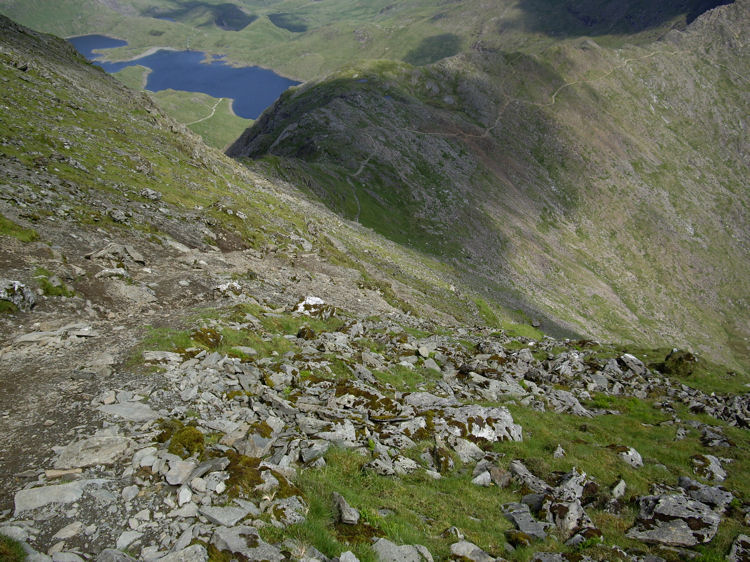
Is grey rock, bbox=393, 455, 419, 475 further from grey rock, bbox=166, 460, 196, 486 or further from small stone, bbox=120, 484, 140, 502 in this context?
small stone, bbox=120, 484, 140, 502

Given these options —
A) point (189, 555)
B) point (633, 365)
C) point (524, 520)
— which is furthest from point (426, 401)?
point (633, 365)

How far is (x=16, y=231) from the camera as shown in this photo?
24.3m

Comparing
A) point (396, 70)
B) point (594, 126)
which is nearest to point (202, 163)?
point (396, 70)

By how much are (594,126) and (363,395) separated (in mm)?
180804

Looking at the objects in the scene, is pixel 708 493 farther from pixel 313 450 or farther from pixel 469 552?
pixel 313 450

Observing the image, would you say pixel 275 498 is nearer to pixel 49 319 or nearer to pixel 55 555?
pixel 55 555

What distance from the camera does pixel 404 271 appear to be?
6206 centimetres

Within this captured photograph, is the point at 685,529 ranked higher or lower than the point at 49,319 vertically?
higher

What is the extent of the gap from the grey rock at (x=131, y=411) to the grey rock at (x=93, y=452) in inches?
49.2

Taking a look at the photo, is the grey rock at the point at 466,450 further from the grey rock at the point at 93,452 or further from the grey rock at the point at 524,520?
the grey rock at the point at 93,452

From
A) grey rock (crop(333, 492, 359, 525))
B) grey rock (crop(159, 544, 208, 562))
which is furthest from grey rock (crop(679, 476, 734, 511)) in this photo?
grey rock (crop(159, 544, 208, 562))

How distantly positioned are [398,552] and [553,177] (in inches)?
5852

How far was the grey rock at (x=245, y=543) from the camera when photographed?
8852 mm

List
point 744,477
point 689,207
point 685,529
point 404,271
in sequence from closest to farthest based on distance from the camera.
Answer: point 685,529, point 744,477, point 404,271, point 689,207
